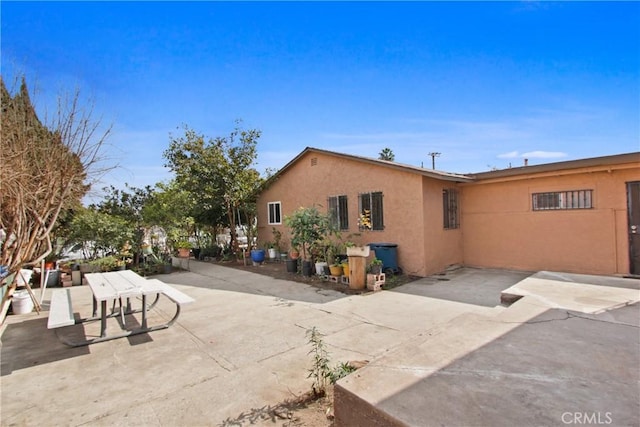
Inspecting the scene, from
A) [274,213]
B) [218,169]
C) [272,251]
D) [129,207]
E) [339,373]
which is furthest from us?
[274,213]

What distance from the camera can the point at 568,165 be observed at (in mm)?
7488

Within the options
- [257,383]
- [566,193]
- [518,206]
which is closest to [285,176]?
[518,206]

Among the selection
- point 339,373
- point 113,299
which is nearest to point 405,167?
point 339,373

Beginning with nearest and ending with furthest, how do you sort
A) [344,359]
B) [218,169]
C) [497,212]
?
1. [344,359]
2. [497,212]
3. [218,169]

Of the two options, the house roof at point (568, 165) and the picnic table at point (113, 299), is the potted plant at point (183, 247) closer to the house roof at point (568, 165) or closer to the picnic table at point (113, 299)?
the picnic table at point (113, 299)

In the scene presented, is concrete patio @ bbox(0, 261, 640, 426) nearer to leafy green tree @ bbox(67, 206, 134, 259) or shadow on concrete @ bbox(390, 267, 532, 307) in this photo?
shadow on concrete @ bbox(390, 267, 532, 307)

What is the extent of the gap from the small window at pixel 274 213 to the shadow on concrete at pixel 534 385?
10961 millimetres

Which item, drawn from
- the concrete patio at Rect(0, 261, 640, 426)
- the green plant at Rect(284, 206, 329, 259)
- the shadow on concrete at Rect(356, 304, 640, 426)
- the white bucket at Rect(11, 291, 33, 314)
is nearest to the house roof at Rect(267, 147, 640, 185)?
the green plant at Rect(284, 206, 329, 259)

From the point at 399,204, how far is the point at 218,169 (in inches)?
298

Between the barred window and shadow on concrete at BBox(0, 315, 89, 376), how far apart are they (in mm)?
10208

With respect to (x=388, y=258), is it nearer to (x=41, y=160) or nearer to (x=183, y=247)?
(x=41, y=160)

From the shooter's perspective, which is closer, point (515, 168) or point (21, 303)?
point (21, 303)

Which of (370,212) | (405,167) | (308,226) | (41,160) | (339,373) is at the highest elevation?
(405,167)

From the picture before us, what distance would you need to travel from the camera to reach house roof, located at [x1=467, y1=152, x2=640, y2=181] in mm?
6684
